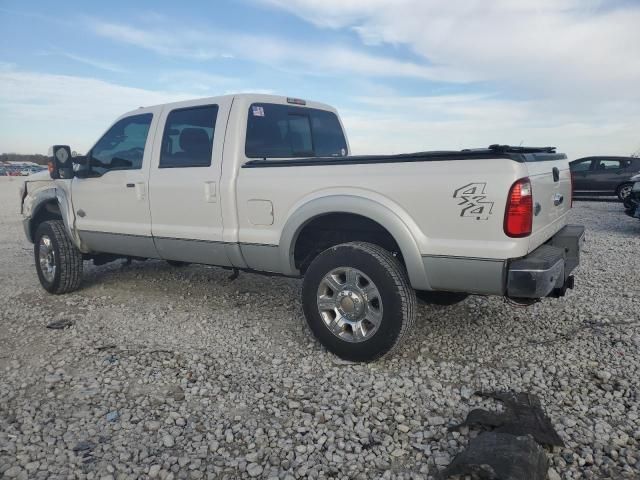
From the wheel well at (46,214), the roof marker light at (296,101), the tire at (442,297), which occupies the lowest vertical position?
the tire at (442,297)

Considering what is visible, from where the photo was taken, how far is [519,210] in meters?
2.92

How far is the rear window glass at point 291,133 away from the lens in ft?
14.2

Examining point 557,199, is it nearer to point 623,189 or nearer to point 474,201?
point 474,201

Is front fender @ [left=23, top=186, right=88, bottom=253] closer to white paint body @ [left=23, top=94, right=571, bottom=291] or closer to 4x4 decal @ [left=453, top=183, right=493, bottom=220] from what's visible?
white paint body @ [left=23, top=94, right=571, bottom=291]

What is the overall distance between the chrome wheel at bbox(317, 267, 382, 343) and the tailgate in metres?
1.12

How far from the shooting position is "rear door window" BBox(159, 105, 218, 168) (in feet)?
14.1

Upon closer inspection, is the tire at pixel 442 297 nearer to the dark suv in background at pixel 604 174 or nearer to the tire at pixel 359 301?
the tire at pixel 359 301

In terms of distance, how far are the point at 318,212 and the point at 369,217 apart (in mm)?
414

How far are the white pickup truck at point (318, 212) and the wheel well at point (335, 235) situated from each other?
1 centimetres

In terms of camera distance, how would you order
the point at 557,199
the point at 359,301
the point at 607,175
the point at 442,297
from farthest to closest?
the point at 607,175, the point at 442,297, the point at 557,199, the point at 359,301

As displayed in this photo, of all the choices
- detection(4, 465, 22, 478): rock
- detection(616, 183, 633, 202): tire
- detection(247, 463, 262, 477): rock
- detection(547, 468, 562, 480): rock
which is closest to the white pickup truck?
detection(547, 468, 562, 480): rock

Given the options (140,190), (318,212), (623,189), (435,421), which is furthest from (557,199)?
(623,189)

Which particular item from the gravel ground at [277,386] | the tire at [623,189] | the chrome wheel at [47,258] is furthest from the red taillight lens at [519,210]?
the tire at [623,189]

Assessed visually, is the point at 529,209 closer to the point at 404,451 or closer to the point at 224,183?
the point at 404,451
